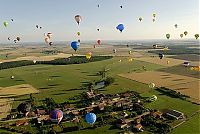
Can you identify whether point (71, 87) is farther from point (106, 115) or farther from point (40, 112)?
point (106, 115)

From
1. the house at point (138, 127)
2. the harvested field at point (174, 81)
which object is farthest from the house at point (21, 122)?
the harvested field at point (174, 81)

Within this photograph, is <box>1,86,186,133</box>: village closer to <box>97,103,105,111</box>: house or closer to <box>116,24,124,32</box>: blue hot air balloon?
<box>97,103,105,111</box>: house

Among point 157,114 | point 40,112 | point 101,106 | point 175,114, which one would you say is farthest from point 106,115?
point 40,112

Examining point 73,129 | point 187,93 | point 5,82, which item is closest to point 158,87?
point 187,93

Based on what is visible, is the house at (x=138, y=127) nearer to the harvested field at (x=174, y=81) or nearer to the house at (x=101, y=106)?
the house at (x=101, y=106)

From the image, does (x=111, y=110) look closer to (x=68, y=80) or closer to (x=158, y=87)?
(x=158, y=87)

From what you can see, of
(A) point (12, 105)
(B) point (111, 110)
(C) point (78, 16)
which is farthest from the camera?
(C) point (78, 16)
